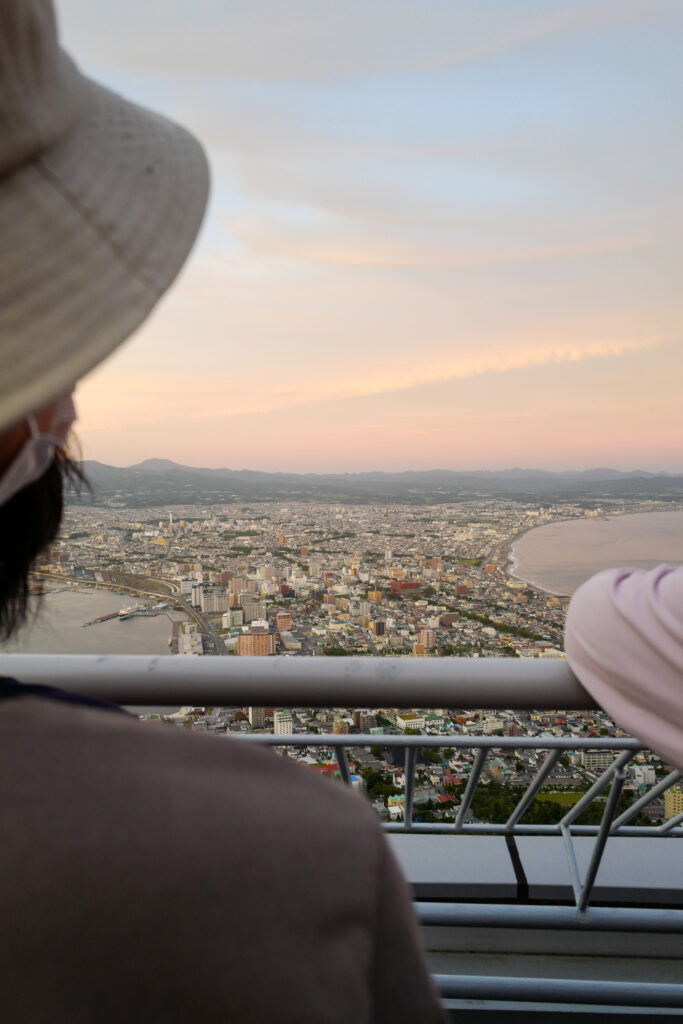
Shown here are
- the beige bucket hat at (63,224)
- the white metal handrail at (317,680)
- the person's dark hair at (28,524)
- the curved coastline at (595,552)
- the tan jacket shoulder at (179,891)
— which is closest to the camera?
the tan jacket shoulder at (179,891)

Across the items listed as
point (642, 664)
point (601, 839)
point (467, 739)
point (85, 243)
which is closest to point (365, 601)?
point (601, 839)

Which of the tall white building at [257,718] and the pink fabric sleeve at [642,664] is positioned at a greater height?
the pink fabric sleeve at [642,664]

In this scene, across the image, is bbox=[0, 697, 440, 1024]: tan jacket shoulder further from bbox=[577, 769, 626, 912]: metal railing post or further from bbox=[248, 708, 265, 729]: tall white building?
bbox=[577, 769, 626, 912]: metal railing post

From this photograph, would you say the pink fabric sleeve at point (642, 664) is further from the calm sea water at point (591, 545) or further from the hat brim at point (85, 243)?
the calm sea water at point (591, 545)

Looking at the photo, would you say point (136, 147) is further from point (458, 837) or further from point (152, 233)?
point (458, 837)

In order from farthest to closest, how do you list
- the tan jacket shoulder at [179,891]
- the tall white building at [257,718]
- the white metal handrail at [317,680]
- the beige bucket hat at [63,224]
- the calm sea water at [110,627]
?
the calm sea water at [110,627] < the tall white building at [257,718] < the white metal handrail at [317,680] < the beige bucket hat at [63,224] < the tan jacket shoulder at [179,891]

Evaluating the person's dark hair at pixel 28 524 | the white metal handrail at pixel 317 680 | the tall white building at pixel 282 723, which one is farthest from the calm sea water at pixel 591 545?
the person's dark hair at pixel 28 524

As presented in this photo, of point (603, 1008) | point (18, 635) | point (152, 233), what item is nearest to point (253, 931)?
point (152, 233)
